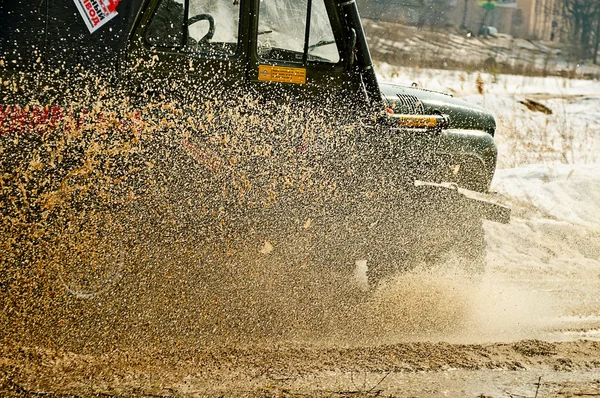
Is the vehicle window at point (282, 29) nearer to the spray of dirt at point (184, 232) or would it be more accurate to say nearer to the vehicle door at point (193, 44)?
the vehicle door at point (193, 44)

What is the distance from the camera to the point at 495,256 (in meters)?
6.69

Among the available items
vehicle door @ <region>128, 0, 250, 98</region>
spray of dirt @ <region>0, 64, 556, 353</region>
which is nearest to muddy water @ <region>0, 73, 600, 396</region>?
spray of dirt @ <region>0, 64, 556, 353</region>

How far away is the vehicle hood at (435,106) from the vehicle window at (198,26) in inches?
60.8

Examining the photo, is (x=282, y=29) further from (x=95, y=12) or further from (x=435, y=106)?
(x=435, y=106)

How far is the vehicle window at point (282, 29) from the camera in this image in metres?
4.41

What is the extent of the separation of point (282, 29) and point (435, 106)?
178 centimetres

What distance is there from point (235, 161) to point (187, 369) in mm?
1324

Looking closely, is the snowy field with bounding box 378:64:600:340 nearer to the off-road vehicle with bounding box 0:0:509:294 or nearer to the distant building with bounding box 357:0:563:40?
the off-road vehicle with bounding box 0:0:509:294

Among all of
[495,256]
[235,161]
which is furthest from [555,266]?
[235,161]

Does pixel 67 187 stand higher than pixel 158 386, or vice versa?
pixel 67 187

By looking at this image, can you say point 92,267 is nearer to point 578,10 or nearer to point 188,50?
point 188,50

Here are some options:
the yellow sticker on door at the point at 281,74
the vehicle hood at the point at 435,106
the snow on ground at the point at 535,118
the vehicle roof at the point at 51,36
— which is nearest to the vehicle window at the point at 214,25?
the yellow sticker on door at the point at 281,74

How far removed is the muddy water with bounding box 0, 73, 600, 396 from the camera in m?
3.72

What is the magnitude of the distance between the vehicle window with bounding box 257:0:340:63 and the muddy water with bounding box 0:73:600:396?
437 mm
